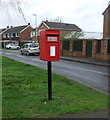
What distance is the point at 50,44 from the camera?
13.7ft

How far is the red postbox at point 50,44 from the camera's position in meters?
4.12

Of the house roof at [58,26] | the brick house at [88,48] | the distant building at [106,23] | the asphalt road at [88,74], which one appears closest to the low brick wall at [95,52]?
the brick house at [88,48]

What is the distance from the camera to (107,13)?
28.1 metres

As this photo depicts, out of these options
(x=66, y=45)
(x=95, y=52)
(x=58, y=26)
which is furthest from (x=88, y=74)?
(x=58, y=26)

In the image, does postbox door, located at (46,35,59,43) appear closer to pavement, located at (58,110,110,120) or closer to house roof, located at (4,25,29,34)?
pavement, located at (58,110,110,120)

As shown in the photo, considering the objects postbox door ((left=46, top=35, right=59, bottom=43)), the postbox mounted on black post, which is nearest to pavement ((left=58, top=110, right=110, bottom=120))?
the postbox mounted on black post

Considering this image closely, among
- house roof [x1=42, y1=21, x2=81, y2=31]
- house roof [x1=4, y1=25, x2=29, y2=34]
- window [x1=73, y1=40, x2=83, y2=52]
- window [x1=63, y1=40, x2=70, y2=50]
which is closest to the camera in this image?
window [x1=73, y1=40, x2=83, y2=52]

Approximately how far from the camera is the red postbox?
13.5 ft

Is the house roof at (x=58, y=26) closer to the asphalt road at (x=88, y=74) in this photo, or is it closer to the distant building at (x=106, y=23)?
the distant building at (x=106, y=23)

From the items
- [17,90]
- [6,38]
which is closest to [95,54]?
[17,90]

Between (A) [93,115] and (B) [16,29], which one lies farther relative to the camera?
(B) [16,29]

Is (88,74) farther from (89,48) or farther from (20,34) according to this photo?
(20,34)

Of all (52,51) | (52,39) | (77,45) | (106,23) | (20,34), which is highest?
(20,34)

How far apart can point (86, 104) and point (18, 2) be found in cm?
510
